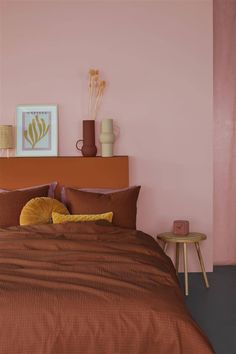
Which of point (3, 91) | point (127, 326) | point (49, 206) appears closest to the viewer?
point (127, 326)

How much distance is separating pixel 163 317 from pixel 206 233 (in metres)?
2.69

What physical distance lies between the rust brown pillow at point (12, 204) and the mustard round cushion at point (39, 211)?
128 mm

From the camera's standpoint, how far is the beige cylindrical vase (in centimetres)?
466

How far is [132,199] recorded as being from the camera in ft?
14.2

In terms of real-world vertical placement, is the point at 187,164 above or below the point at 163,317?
above

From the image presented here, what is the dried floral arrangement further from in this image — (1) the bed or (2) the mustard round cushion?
(1) the bed

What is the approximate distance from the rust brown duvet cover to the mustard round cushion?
103cm

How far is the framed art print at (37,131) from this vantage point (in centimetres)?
478

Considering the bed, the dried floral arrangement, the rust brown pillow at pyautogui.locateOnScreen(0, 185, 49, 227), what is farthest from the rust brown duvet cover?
the dried floral arrangement

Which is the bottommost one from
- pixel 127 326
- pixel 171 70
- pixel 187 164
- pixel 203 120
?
pixel 127 326

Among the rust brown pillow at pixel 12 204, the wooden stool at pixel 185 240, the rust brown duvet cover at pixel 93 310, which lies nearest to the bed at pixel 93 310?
the rust brown duvet cover at pixel 93 310

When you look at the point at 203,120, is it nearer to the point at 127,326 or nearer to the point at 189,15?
the point at 189,15

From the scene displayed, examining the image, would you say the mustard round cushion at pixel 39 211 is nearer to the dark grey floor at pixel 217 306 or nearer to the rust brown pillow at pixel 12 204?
the rust brown pillow at pixel 12 204

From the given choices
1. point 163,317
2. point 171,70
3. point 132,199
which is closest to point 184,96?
point 171,70
